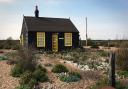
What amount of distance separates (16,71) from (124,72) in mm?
5238

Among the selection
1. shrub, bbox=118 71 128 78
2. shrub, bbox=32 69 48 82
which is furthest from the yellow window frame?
shrub, bbox=32 69 48 82

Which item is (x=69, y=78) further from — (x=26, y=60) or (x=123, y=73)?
(x=26, y=60)

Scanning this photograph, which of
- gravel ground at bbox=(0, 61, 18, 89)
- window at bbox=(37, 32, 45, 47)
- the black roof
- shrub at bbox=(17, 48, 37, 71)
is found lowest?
gravel ground at bbox=(0, 61, 18, 89)

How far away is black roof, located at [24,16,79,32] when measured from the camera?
30052mm

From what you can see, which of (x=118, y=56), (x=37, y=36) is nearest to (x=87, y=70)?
(x=118, y=56)

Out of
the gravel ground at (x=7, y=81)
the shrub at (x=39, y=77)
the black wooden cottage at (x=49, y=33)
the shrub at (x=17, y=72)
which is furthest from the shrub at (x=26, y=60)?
the black wooden cottage at (x=49, y=33)

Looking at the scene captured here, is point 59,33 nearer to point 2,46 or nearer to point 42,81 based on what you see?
point 2,46

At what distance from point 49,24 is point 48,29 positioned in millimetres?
1103

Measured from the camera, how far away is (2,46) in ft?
125

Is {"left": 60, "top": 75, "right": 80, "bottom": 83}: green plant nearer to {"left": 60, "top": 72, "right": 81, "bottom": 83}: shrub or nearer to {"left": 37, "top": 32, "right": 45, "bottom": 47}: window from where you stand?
{"left": 60, "top": 72, "right": 81, "bottom": 83}: shrub

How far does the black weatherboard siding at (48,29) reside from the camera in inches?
1163

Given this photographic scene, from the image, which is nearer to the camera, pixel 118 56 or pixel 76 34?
pixel 118 56

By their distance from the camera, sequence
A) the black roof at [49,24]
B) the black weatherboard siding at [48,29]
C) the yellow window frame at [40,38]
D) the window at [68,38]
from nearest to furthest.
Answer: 1. the black weatherboard siding at [48,29]
2. the yellow window frame at [40,38]
3. the black roof at [49,24]
4. the window at [68,38]

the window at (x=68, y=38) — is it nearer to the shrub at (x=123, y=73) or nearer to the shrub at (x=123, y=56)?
the shrub at (x=123, y=56)
